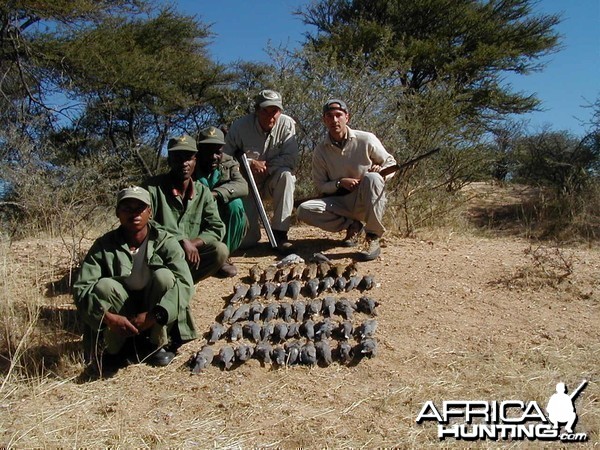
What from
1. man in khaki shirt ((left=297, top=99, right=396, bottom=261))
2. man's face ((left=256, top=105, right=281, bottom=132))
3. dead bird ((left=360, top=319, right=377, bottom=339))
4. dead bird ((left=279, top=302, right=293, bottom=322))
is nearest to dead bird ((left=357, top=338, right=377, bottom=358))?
dead bird ((left=360, top=319, right=377, bottom=339))

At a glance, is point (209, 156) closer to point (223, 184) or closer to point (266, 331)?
point (223, 184)

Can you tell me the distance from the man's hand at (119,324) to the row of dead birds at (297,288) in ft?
4.93

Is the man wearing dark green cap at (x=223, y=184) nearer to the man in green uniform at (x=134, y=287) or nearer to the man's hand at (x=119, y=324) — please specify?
the man in green uniform at (x=134, y=287)

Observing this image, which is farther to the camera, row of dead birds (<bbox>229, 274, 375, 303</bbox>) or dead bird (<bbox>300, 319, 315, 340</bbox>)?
row of dead birds (<bbox>229, 274, 375, 303</bbox>)

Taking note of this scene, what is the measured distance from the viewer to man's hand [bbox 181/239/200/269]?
537cm

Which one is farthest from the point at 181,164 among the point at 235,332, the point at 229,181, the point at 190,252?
the point at 235,332

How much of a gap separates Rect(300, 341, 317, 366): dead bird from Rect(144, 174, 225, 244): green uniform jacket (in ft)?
4.30

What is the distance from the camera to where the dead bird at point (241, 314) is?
5.59 meters

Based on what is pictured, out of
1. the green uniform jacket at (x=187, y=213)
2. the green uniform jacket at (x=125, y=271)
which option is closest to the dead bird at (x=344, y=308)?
the green uniform jacket at (x=187, y=213)

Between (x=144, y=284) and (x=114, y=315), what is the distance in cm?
37

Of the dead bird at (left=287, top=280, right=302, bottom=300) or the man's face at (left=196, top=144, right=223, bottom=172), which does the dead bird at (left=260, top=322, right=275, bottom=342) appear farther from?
the man's face at (left=196, top=144, right=223, bottom=172)

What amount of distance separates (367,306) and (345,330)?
0.49 m

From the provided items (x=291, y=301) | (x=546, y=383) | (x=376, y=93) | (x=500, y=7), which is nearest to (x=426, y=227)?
(x=376, y=93)

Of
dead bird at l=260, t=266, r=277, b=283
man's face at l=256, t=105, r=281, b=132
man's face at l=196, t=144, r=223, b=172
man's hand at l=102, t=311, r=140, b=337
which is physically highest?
man's face at l=256, t=105, r=281, b=132
